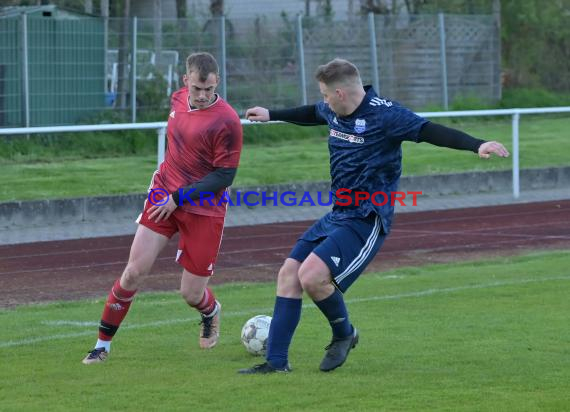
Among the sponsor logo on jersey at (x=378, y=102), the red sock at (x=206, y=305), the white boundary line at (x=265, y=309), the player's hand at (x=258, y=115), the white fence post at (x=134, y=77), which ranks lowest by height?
the white boundary line at (x=265, y=309)

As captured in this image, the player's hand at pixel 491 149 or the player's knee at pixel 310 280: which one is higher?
the player's hand at pixel 491 149

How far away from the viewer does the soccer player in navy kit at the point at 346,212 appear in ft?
23.4

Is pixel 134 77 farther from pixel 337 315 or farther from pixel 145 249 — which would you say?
pixel 337 315

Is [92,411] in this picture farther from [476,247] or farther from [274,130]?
[274,130]

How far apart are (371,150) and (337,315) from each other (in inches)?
40.4

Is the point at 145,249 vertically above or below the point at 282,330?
above

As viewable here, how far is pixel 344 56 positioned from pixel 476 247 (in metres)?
11.2

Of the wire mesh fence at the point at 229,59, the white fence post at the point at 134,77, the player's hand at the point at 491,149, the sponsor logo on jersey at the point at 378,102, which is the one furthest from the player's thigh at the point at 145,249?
the white fence post at the point at 134,77

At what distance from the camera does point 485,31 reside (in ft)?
90.4

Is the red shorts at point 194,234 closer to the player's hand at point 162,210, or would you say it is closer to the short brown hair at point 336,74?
the player's hand at point 162,210

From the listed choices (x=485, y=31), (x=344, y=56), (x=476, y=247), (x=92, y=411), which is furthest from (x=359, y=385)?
(x=485, y=31)

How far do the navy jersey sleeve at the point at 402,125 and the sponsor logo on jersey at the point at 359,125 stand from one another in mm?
121

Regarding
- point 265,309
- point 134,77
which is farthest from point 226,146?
point 134,77

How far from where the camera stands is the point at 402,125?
718 cm
